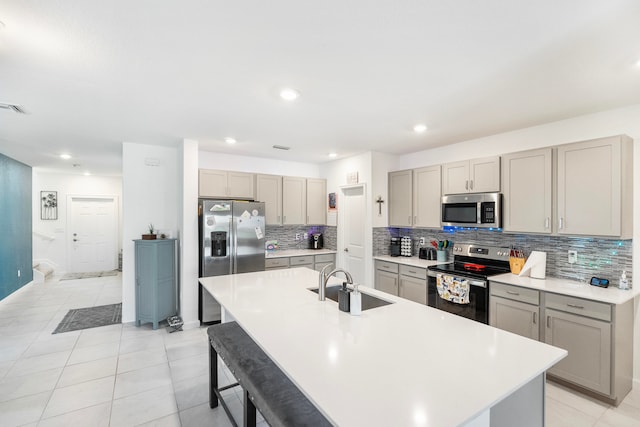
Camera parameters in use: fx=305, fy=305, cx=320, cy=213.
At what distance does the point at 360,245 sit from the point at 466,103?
2698mm

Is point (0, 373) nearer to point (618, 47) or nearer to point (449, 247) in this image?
point (449, 247)

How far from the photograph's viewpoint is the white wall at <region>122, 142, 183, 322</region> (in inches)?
167

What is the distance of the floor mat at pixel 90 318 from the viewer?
4.13 m

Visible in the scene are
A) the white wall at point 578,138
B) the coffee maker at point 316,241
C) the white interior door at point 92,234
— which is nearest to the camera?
the white wall at point 578,138

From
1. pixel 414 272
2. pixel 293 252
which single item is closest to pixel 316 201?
pixel 293 252

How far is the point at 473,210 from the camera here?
11.8ft

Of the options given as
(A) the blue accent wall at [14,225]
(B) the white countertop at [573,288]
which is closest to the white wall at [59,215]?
(A) the blue accent wall at [14,225]

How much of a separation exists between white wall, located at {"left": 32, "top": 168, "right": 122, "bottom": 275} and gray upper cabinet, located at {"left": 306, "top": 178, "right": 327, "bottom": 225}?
600 centimetres

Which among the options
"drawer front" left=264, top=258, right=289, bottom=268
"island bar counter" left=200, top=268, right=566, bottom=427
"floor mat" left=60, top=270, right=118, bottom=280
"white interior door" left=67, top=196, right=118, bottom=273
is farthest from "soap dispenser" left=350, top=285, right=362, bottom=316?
"white interior door" left=67, top=196, right=118, bottom=273

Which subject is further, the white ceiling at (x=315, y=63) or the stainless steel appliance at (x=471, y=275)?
the stainless steel appliance at (x=471, y=275)

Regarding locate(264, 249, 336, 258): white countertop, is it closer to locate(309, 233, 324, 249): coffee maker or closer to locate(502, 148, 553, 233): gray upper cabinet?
locate(309, 233, 324, 249): coffee maker

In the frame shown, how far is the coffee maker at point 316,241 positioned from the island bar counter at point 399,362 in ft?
10.9

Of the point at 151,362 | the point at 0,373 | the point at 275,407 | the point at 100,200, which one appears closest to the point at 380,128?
the point at 275,407

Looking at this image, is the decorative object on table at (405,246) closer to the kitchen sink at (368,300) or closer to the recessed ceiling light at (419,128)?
the recessed ceiling light at (419,128)
